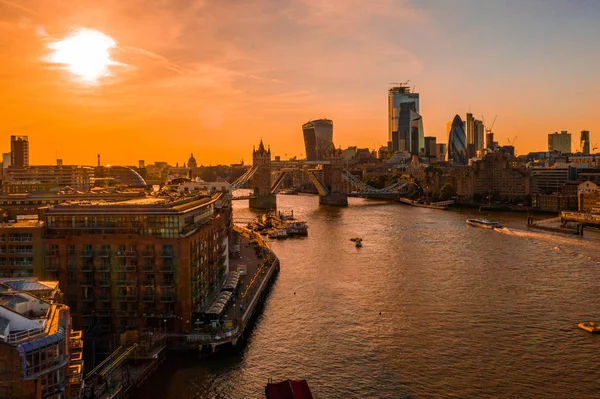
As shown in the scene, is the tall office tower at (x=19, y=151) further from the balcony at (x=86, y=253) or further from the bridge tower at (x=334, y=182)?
the balcony at (x=86, y=253)

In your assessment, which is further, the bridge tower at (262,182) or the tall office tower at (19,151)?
the tall office tower at (19,151)

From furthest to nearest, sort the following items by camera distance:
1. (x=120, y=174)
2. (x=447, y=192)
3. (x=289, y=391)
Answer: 1. (x=120, y=174)
2. (x=447, y=192)
3. (x=289, y=391)


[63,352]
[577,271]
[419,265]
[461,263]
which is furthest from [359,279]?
[63,352]

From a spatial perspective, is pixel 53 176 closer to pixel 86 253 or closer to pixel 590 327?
pixel 86 253

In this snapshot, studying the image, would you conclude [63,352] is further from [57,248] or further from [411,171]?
[411,171]

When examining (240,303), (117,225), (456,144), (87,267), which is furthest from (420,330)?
(456,144)

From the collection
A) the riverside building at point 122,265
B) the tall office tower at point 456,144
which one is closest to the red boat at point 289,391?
the riverside building at point 122,265

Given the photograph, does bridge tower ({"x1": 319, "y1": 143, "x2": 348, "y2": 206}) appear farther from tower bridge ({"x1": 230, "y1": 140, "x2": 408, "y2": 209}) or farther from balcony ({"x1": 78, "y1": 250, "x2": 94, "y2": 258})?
balcony ({"x1": 78, "y1": 250, "x2": 94, "y2": 258})
